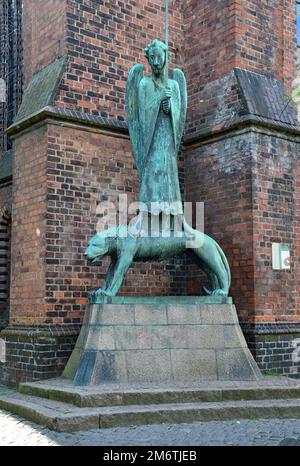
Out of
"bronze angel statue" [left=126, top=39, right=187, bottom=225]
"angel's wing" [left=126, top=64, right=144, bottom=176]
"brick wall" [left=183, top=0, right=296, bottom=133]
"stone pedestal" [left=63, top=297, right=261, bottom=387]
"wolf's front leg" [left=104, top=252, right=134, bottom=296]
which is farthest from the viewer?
"brick wall" [left=183, top=0, right=296, bottom=133]

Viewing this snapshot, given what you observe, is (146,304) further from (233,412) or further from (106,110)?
(106,110)

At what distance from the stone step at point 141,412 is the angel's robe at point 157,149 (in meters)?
2.68

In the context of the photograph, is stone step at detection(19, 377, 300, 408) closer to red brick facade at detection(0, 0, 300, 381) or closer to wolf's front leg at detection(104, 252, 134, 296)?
wolf's front leg at detection(104, 252, 134, 296)

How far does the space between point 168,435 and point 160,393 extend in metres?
0.94

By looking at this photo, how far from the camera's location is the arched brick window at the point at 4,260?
1233 cm

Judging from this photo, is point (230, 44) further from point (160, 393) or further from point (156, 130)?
point (160, 393)

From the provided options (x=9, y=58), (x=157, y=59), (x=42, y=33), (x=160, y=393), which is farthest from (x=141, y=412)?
(x=9, y=58)

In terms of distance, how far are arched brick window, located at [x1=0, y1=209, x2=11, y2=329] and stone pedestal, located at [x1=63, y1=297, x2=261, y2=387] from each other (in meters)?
4.03

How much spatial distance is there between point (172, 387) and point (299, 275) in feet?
12.4

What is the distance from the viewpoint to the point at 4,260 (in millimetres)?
12500

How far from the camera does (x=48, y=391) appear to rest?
7691 mm

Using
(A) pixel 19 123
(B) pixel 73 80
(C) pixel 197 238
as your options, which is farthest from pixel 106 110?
(C) pixel 197 238

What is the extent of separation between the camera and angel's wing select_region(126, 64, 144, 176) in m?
8.80

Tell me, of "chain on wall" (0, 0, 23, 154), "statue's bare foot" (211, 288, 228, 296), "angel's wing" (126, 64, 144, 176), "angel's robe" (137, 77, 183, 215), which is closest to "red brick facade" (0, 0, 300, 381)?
"statue's bare foot" (211, 288, 228, 296)
